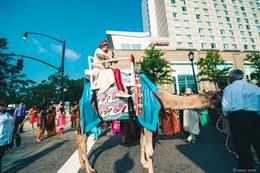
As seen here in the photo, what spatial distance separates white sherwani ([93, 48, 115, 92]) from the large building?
4229cm

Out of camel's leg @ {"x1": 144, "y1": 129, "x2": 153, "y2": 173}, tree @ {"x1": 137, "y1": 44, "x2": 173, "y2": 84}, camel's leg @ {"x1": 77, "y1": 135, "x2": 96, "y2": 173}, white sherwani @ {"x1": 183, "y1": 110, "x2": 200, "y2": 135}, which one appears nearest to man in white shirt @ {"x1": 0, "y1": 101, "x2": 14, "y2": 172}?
camel's leg @ {"x1": 77, "y1": 135, "x2": 96, "y2": 173}

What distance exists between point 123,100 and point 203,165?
8.16ft

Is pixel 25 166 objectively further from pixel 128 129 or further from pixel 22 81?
pixel 22 81

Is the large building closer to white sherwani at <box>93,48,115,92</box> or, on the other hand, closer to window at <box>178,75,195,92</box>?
window at <box>178,75,195,92</box>

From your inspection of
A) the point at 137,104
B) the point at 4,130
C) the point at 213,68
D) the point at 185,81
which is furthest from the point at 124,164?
the point at 185,81

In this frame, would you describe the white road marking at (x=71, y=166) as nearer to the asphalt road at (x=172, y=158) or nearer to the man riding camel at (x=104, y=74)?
the asphalt road at (x=172, y=158)

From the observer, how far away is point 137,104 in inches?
187

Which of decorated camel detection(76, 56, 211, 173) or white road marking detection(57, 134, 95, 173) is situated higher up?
decorated camel detection(76, 56, 211, 173)

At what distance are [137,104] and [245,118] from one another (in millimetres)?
2218

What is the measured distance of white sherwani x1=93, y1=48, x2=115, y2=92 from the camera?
5.03 metres

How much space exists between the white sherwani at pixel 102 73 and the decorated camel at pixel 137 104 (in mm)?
131

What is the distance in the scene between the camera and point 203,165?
4879 millimetres

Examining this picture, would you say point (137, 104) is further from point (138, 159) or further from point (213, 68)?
point (213, 68)

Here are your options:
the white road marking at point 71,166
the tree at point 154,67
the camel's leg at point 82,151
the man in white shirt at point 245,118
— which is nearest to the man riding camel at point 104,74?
the camel's leg at point 82,151
